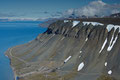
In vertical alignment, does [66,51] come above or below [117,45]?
below

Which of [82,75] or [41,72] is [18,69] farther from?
[82,75]

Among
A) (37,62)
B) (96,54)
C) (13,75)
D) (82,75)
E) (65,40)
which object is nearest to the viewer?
(82,75)

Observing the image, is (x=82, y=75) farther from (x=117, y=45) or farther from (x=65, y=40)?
(x=65, y=40)

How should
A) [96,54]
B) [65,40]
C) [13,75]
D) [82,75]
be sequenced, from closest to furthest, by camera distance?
[82,75], [13,75], [96,54], [65,40]

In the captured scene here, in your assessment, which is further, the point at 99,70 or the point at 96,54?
the point at 96,54

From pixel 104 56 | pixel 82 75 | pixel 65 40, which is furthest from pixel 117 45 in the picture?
pixel 65 40

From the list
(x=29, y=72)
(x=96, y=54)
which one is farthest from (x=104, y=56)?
(x=29, y=72)
